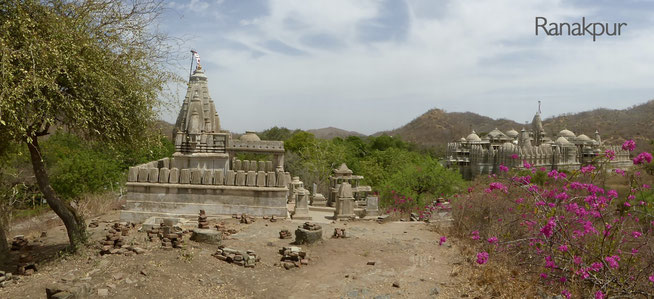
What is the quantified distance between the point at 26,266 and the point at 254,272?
12.9ft

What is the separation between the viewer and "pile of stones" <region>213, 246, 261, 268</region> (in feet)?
27.5

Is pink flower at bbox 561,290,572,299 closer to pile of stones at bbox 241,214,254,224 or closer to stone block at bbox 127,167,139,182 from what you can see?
pile of stones at bbox 241,214,254,224

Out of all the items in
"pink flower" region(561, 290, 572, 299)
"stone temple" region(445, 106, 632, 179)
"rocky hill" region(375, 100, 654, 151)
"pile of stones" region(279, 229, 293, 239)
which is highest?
"rocky hill" region(375, 100, 654, 151)

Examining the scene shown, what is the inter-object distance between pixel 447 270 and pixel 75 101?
7326 mm

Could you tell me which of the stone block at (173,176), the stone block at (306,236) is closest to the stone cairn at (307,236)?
the stone block at (306,236)

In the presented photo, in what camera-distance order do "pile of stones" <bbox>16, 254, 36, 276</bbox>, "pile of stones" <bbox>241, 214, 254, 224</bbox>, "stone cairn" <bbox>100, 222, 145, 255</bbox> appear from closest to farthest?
"pile of stones" <bbox>16, 254, 36, 276</bbox>, "stone cairn" <bbox>100, 222, 145, 255</bbox>, "pile of stones" <bbox>241, 214, 254, 224</bbox>

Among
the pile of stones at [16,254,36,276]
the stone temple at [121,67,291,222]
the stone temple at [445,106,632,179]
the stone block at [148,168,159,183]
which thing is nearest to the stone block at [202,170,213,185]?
the stone temple at [121,67,291,222]

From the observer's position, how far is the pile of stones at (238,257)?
27.5 ft

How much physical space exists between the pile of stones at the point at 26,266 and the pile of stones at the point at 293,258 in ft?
14.4

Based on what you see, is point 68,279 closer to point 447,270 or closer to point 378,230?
point 447,270

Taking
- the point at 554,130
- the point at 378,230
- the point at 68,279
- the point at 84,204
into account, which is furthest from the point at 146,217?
the point at 554,130

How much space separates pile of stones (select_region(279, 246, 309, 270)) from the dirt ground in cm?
12

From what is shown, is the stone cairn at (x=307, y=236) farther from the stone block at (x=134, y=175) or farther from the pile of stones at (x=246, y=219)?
the stone block at (x=134, y=175)

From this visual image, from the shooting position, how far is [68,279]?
23.3 ft
